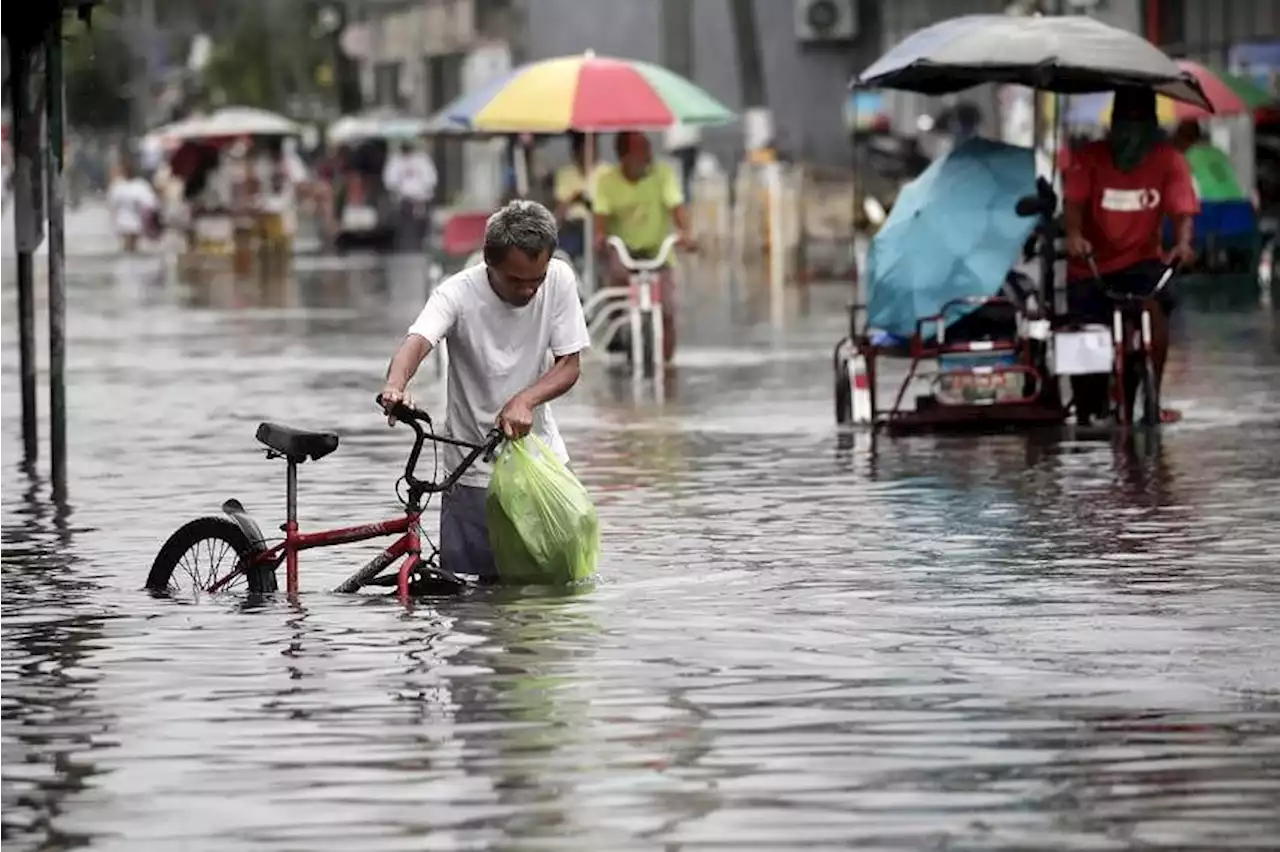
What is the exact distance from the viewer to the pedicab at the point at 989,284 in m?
20.9

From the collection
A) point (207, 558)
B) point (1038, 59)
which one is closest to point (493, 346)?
point (207, 558)

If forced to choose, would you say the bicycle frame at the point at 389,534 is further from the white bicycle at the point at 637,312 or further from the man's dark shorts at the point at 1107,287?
the white bicycle at the point at 637,312

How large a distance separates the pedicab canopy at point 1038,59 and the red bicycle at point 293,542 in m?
8.24

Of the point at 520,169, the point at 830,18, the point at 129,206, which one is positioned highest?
the point at 830,18

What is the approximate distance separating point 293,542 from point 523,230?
3.93ft

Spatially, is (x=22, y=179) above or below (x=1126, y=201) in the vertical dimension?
above

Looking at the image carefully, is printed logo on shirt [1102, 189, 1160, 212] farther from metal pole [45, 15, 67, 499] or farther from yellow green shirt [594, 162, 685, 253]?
yellow green shirt [594, 162, 685, 253]

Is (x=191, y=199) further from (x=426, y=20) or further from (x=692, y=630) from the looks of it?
(x=692, y=630)

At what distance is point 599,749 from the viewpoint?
9906 mm

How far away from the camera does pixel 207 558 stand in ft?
44.1

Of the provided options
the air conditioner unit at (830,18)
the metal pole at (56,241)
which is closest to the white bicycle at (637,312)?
the metal pole at (56,241)

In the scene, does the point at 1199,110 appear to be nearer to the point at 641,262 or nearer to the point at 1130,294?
the point at 641,262

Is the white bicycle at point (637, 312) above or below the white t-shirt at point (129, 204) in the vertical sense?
below

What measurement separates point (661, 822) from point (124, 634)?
405 centimetres
